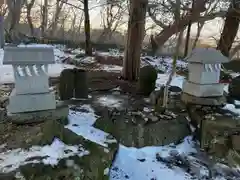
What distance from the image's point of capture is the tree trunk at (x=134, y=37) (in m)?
5.34

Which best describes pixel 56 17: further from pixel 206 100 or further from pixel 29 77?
pixel 29 77

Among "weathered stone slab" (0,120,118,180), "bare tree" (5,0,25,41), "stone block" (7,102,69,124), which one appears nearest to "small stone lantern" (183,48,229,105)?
"weathered stone slab" (0,120,118,180)

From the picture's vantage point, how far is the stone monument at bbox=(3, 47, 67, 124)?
2867mm

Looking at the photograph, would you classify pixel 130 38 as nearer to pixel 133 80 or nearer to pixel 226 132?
pixel 133 80

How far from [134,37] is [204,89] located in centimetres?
206

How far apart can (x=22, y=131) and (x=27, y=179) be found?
79 centimetres

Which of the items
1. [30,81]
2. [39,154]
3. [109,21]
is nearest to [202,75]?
[30,81]

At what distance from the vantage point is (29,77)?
9.59ft

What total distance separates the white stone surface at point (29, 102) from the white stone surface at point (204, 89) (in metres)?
2.06

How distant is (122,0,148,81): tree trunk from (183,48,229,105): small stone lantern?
1.68m

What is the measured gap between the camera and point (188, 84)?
4113 millimetres

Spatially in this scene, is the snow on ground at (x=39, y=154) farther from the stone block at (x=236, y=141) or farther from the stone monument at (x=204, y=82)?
the stone monument at (x=204, y=82)

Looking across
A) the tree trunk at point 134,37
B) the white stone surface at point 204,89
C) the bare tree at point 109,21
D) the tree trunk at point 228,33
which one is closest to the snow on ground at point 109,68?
the tree trunk at point 134,37

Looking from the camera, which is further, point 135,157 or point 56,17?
point 56,17
